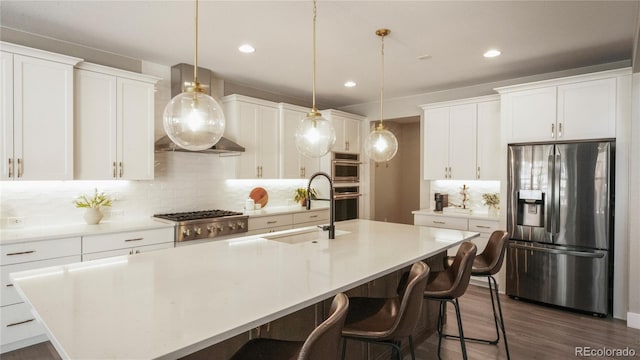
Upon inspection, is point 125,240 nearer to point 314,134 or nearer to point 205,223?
point 205,223

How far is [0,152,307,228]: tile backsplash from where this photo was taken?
3.19 meters

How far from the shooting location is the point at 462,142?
4777mm

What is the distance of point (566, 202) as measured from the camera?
362cm

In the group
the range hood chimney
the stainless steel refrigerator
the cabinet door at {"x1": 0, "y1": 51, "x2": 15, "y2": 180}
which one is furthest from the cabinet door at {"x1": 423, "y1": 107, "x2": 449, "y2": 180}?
the cabinet door at {"x1": 0, "y1": 51, "x2": 15, "y2": 180}

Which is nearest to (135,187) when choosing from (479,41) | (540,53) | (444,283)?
(444,283)

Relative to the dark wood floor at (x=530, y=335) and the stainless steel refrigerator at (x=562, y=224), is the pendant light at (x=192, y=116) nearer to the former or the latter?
the dark wood floor at (x=530, y=335)

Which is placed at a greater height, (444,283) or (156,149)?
(156,149)

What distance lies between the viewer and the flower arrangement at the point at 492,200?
15.4ft

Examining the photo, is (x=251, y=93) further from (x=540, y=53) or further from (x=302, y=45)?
(x=540, y=53)

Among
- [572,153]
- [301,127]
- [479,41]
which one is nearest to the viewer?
[301,127]

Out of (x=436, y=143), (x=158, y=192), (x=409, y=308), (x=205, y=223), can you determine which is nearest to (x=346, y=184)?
(x=436, y=143)

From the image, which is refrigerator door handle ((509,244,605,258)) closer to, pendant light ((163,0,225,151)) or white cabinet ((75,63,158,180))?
pendant light ((163,0,225,151))

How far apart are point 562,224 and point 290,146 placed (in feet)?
11.3

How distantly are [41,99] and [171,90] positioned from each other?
4.42 feet
